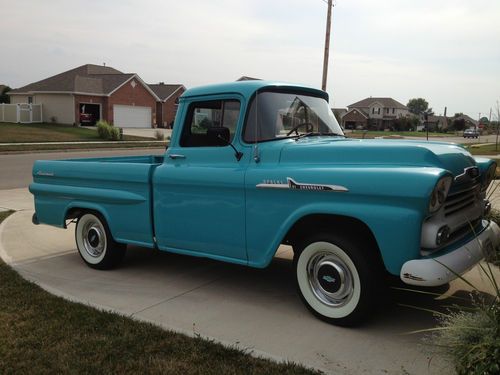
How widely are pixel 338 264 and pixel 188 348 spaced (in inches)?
53.0

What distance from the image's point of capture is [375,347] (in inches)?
145

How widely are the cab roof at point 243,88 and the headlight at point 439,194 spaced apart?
1.89 metres

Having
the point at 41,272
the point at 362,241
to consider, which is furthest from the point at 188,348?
the point at 41,272

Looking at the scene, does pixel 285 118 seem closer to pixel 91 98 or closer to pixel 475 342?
pixel 475 342

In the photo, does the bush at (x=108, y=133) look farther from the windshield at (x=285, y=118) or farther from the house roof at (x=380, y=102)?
the house roof at (x=380, y=102)

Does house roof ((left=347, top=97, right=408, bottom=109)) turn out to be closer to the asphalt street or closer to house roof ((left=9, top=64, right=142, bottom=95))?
house roof ((left=9, top=64, right=142, bottom=95))

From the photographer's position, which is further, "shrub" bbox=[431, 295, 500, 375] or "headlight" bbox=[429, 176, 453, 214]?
"headlight" bbox=[429, 176, 453, 214]

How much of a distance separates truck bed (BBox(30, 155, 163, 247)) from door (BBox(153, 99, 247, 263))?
0.20 m

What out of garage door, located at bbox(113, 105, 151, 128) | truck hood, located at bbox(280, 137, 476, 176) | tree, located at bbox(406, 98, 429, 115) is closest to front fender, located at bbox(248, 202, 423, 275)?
truck hood, located at bbox(280, 137, 476, 176)

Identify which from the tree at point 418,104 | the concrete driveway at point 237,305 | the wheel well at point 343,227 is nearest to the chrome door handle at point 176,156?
the concrete driveway at point 237,305

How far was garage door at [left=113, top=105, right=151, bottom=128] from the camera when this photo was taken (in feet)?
163

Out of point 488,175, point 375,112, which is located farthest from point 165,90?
point 375,112

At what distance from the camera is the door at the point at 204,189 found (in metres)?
4.49

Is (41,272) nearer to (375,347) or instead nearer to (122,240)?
(122,240)
